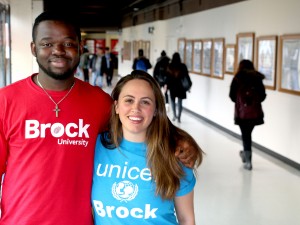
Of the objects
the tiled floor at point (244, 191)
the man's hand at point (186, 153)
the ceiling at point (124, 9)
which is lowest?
the tiled floor at point (244, 191)

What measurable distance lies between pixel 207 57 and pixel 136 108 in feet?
33.2

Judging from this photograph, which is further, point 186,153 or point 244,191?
point 244,191

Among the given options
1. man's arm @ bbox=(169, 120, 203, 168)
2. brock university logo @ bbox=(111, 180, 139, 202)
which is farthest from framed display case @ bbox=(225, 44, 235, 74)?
brock university logo @ bbox=(111, 180, 139, 202)

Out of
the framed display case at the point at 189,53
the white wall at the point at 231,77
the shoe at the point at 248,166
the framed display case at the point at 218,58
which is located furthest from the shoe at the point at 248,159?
the framed display case at the point at 189,53

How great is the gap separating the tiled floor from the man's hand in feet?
9.62

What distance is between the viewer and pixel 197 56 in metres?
12.8

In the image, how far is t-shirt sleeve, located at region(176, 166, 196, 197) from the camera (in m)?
1.94

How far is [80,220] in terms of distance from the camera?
196 cm

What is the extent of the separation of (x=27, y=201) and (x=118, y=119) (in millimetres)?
484

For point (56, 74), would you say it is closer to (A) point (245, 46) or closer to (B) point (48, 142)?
(B) point (48, 142)

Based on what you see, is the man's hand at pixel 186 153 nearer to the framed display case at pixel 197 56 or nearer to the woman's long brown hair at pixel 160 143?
the woman's long brown hair at pixel 160 143

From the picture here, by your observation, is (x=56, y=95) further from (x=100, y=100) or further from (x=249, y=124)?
(x=249, y=124)

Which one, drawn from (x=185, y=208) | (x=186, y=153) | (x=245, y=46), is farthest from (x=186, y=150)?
(x=245, y=46)

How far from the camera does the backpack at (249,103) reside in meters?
6.78
